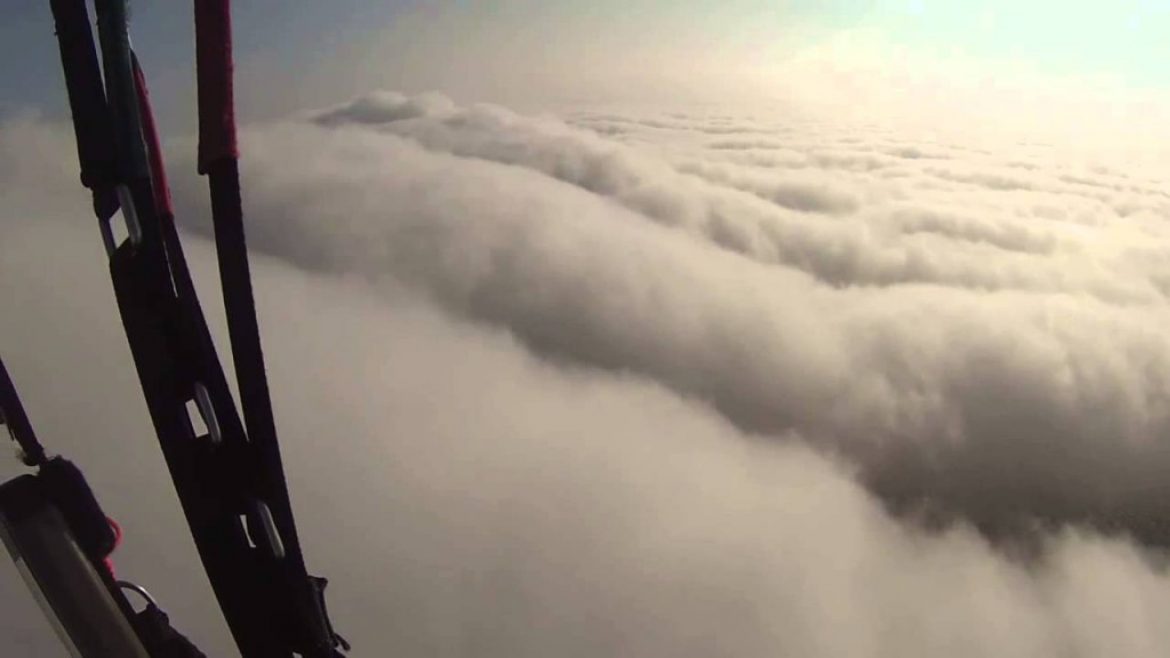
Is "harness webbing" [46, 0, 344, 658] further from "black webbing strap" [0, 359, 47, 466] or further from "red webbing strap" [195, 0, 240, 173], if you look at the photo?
"black webbing strap" [0, 359, 47, 466]

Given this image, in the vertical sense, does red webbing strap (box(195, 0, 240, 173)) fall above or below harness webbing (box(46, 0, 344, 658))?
above

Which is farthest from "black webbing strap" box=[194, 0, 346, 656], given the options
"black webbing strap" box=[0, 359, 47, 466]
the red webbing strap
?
"black webbing strap" box=[0, 359, 47, 466]

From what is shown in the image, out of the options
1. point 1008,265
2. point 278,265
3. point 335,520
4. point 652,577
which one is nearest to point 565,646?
point 652,577

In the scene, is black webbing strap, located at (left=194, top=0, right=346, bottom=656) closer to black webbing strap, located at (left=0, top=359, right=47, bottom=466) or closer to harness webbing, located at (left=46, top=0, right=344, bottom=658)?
harness webbing, located at (left=46, top=0, right=344, bottom=658)

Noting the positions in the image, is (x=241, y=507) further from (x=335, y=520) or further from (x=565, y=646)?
(x=565, y=646)

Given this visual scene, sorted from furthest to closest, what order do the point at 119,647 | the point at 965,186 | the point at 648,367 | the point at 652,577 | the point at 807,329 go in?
the point at 965,186, the point at 807,329, the point at 648,367, the point at 652,577, the point at 119,647

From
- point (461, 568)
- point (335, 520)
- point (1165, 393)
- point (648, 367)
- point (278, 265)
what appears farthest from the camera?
point (648, 367)

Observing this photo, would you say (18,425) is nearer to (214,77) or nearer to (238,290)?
(238,290)

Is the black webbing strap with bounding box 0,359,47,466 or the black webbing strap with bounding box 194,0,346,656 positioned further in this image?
the black webbing strap with bounding box 0,359,47,466
